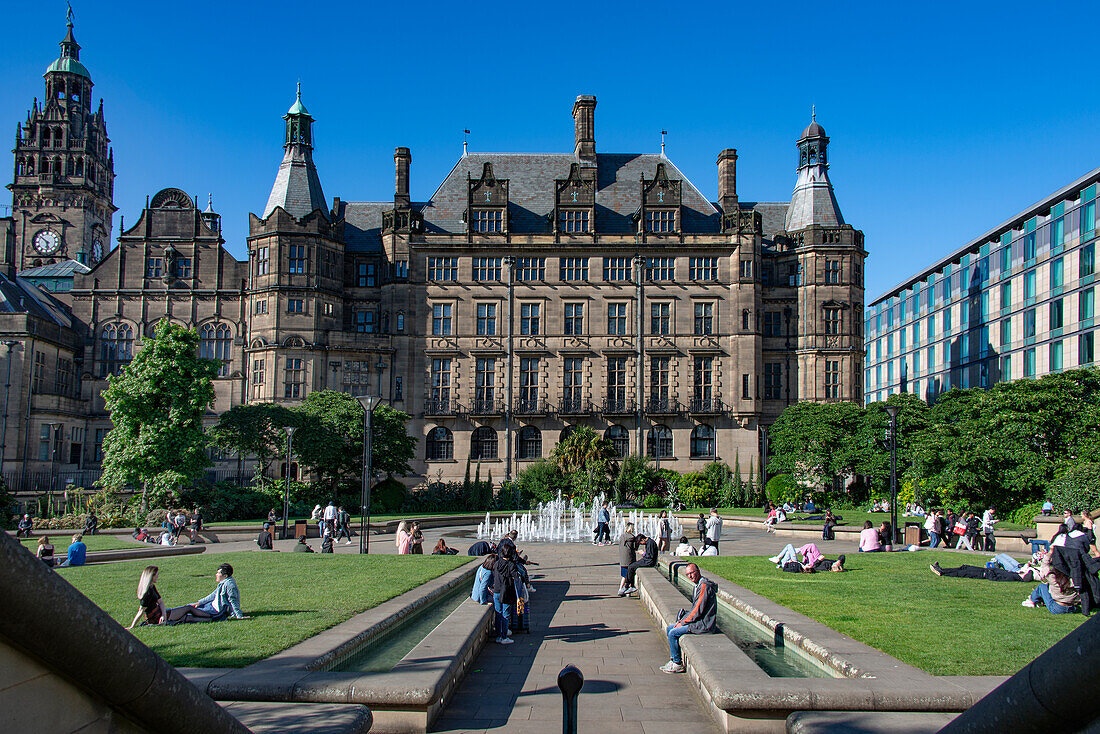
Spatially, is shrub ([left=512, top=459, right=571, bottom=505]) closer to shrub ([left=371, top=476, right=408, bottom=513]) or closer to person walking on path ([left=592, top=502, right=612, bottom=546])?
shrub ([left=371, top=476, right=408, bottom=513])

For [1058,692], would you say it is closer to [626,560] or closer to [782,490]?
[626,560]

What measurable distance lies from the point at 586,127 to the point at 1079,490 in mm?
43021

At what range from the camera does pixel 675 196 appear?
5991 centimetres

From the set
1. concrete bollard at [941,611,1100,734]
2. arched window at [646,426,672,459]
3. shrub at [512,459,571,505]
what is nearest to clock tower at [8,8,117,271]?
shrub at [512,459,571,505]

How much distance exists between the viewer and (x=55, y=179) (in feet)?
271

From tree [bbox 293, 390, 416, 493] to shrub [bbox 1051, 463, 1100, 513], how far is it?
33.8 meters

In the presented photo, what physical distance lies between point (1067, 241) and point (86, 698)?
2905 inches

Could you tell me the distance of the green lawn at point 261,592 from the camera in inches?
458

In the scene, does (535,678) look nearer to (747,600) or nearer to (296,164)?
(747,600)

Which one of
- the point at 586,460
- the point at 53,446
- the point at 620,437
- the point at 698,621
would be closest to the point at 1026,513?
the point at 586,460

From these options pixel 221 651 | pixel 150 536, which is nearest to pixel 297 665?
pixel 221 651

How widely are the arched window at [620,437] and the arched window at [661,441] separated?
1.49m

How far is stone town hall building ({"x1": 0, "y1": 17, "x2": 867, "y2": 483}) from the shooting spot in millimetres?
57781


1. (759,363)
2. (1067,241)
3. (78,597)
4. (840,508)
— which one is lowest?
(840,508)
